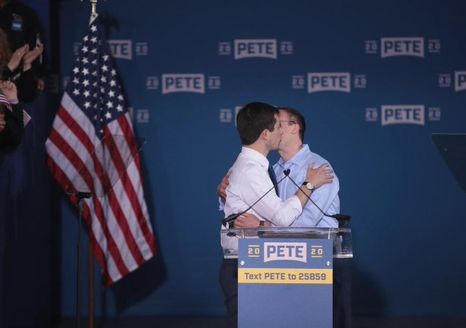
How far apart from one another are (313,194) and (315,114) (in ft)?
8.38

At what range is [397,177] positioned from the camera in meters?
6.13

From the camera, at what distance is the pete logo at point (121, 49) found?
6188 mm

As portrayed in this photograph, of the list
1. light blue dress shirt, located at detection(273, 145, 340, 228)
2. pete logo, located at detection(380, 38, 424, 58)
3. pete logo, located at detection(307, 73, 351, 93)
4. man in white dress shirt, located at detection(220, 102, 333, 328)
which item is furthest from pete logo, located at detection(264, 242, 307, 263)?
pete logo, located at detection(380, 38, 424, 58)

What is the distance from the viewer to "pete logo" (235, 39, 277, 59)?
6160 millimetres

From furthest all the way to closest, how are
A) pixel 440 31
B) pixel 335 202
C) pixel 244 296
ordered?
pixel 440 31 < pixel 335 202 < pixel 244 296

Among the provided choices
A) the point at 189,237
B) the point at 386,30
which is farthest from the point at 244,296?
the point at 386,30

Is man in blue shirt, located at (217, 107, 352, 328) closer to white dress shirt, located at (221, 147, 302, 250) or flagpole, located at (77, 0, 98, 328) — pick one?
white dress shirt, located at (221, 147, 302, 250)

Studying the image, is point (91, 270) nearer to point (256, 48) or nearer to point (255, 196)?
point (256, 48)

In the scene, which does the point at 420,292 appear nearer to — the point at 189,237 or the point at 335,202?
the point at 189,237

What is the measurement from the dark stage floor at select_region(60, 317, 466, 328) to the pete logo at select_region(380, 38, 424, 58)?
212 centimetres

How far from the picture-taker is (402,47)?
6.12 m

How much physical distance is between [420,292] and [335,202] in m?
2.67

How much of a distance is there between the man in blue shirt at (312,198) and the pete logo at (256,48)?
2029mm

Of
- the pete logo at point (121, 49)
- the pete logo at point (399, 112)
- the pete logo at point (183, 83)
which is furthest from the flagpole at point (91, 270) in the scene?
the pete logo at point (399, 112)
